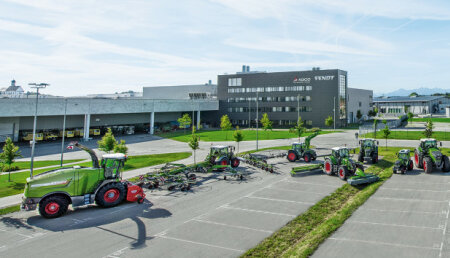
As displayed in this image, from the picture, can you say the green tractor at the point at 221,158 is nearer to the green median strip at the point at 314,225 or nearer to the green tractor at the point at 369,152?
the green median strip at the point at 314,225

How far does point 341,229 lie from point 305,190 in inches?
259

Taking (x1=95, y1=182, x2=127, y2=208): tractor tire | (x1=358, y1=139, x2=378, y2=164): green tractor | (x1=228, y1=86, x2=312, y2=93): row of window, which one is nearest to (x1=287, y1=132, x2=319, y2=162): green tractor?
(x1=358, y1=139, x2=378, y2=164): green tractor

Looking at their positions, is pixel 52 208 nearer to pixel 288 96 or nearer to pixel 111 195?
pixel 111 195

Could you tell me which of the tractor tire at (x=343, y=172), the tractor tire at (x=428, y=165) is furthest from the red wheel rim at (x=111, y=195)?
the tractor tire at (x=428, y=165)

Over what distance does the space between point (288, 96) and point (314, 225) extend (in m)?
73.1

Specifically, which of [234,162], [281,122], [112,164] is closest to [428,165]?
[234,162]

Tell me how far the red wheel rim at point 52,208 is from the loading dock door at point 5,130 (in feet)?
138

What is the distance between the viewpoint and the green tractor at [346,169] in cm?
2086

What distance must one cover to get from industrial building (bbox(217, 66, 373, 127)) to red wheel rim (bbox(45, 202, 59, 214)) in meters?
66.5

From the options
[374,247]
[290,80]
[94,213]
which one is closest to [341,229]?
[374,247]

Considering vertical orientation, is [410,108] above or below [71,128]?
above

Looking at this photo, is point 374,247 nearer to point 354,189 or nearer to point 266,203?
point 266,203

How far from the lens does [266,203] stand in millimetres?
17203

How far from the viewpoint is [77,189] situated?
15.9 metres
